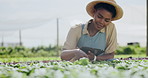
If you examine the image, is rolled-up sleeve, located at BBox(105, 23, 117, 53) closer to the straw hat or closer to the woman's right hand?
the straw hat

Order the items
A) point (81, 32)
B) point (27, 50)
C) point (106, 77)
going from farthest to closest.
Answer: point (27, 50)
point (81, 32)
point (106, 77)

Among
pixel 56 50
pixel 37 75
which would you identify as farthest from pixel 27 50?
pixel 37 75

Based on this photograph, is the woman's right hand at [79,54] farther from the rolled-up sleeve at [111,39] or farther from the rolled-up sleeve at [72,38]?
the rolled-up sleeve at [111,39]

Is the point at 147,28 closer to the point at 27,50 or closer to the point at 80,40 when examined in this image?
the point at 80,40

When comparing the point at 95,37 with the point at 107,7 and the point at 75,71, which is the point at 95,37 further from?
the point at 75,71

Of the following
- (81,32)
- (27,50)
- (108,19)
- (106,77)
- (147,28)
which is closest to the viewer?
(106,77)

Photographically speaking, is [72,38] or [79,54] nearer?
[79,54]

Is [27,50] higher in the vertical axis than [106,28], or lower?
lower

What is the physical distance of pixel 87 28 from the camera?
574 cm

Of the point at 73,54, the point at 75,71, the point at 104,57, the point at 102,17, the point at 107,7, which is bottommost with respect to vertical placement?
the point at 104,57

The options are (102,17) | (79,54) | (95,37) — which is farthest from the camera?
(95,37)

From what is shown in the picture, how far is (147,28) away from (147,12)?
37.0 inches

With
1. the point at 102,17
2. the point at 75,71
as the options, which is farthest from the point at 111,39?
the point at 75,71

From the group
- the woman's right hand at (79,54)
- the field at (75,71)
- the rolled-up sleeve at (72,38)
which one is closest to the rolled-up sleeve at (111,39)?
the rolled-up sleeve at (72,38)
